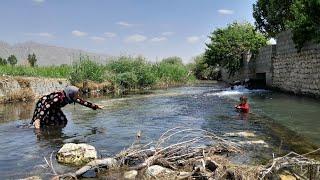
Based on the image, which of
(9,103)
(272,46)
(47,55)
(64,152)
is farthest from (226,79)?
(47,55)

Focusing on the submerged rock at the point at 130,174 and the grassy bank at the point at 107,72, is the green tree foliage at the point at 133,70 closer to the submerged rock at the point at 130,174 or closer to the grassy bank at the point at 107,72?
the grassy bank at the point at 107,72

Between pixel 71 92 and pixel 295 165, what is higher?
pixel 71 92

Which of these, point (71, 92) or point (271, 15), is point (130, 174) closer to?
point (71, 92)

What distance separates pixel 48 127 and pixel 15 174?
5.40 meters

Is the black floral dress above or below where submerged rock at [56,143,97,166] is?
above

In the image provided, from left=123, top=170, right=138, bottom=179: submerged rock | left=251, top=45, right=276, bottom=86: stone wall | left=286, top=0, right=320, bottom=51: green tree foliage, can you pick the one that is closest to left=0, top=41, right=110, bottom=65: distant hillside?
left=251, top=45, right=276, bottom=86: stone wall

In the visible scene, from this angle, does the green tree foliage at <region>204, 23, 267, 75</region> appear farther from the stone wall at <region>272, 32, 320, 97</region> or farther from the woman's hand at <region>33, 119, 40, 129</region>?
the woman's hand at <region>33, 119, 40, 129</region>

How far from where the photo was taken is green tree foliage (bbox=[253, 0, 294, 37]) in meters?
34.2

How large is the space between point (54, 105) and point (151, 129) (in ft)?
10.0

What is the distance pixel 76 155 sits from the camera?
31.4ft

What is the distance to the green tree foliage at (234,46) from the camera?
43.6 meters

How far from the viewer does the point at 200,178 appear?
7.68 metres

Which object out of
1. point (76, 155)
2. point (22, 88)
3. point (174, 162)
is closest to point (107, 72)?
point (22, 88)

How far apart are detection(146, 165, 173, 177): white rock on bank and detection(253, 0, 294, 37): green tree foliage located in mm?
24938
